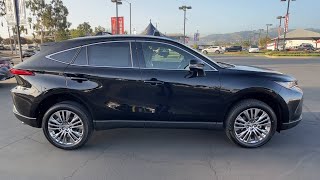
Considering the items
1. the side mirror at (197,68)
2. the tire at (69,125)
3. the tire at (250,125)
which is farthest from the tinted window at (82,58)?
the tire at (250,125)

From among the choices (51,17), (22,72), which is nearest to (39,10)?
(51,17)

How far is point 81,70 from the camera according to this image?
13.5 feet

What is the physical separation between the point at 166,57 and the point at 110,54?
0.90 meters

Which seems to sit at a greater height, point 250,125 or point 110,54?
point 110,54

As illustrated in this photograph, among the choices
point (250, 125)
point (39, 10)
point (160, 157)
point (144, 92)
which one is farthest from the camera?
A: point (39, 10)

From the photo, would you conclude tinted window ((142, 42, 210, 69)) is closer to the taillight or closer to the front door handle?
the front door handle

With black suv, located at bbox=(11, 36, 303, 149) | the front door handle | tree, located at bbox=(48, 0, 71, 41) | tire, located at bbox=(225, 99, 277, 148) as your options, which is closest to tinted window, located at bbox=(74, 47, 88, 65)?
black suv, located at bbox=(11, 36, 303, 149)

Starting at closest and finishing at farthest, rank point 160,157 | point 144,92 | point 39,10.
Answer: point 160,157 < point 144,92 < point 39,10

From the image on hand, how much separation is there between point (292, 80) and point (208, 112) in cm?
150

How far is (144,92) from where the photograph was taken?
4.13 meters

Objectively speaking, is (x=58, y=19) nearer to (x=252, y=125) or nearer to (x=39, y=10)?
(x=39, y=10)

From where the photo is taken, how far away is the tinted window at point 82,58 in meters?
4.20

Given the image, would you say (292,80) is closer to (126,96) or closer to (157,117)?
(157,117)

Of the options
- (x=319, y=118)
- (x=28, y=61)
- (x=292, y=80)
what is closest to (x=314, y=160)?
(x=292, y=80)
